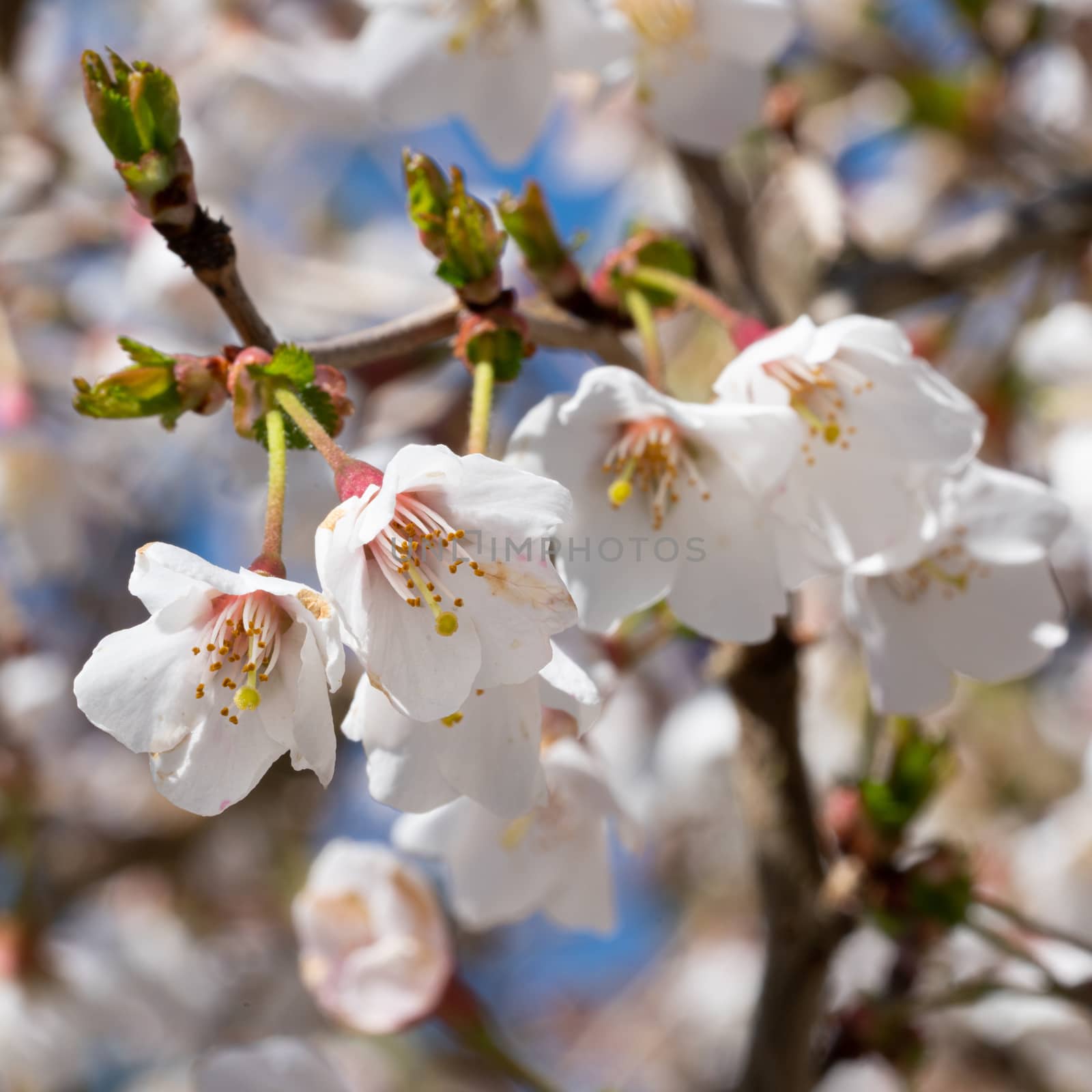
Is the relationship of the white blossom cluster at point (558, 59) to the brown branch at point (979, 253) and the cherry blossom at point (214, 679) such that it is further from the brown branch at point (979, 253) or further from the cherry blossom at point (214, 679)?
the cherry blossom at point (214, 679)

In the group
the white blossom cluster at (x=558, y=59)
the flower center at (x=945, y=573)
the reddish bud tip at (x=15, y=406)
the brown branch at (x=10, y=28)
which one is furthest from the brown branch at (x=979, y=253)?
the brown branch at (x=10, y=28)

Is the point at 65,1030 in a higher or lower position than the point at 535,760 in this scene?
lower

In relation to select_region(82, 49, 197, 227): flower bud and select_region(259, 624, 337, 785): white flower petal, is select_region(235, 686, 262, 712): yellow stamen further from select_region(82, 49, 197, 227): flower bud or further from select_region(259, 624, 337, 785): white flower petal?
select_region(82, 49, 197, 227): flower bud

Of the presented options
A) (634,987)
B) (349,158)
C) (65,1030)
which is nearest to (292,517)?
(65,1030)

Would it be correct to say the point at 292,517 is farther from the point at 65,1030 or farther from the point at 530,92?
the point at 65,1030

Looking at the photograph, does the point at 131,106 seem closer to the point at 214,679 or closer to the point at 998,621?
the point at 214,679

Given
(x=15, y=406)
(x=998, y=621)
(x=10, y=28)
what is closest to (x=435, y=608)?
(x=998, y=621)

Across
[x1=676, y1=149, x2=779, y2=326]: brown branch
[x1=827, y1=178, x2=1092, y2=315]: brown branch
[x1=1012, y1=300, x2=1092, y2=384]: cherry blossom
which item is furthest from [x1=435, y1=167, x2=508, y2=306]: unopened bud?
[x1=1012, y1=300, x2=1092, y2=384]: cherry blossom
